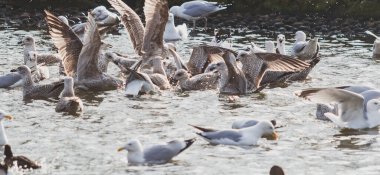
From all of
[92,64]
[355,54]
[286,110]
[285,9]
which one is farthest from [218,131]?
[285,9]

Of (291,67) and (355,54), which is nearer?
(291,67)

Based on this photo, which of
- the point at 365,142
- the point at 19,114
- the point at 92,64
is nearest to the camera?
the point at 365,142

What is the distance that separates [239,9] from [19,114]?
16575 millimetres

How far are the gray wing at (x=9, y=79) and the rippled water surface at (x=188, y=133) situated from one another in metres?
0.12

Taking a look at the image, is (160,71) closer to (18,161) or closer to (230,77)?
(230,77)

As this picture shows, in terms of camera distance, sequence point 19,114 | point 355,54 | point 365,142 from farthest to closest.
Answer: point 355,54, point 19,114, point 365,142

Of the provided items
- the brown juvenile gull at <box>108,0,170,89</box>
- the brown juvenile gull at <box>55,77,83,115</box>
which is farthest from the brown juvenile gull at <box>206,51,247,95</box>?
Answer: the brown juvenile gull at <box>55,77,83,115</box>

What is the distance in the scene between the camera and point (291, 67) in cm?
2094

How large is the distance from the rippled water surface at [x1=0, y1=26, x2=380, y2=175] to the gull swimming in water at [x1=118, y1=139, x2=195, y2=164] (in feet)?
0.40

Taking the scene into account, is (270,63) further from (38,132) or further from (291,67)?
(38,132)

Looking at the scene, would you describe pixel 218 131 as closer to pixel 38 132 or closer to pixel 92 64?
pixel 38 132

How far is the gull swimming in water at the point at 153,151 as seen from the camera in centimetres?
1374

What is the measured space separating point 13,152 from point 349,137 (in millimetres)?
5045

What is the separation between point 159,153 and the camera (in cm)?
1387
